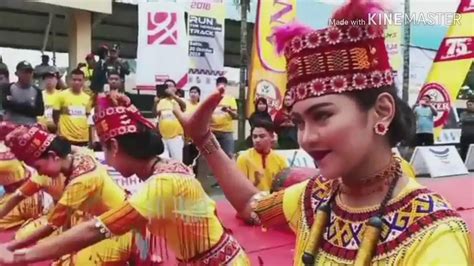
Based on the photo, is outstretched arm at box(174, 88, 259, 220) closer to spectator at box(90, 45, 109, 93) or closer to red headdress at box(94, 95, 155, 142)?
red headdress at box(94, 95, 155, 142)

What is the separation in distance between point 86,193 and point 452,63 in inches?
381

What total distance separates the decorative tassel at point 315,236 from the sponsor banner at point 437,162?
9259 millimetres

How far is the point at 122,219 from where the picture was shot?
8.57 ft

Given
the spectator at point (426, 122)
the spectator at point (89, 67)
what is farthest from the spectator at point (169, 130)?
the spectator at point (426, 122)

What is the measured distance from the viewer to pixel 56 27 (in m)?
18.8

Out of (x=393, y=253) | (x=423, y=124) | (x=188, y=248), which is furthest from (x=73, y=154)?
(x=423, y=124)

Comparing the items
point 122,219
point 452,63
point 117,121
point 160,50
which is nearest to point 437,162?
point 452,63

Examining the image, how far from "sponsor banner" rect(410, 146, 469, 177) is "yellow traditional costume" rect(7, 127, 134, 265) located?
24.7 feet

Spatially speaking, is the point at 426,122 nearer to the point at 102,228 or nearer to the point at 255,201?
the point at 102,228

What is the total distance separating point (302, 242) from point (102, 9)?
41.0 feet

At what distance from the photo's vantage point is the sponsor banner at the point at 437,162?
34.8 ft

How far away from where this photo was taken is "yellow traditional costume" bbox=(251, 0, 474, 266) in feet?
4.23

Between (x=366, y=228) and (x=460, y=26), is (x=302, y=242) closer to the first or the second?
(x=366, y=228)

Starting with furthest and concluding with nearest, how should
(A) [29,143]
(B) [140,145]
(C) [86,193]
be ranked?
(A) [29,143]
(C) [86,193]
(B) [140,145]
